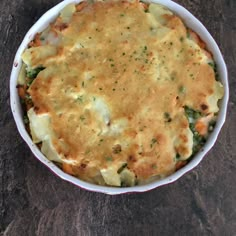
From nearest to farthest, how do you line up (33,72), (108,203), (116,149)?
1. (116,149)
2. (33,72)
3. (108,203)

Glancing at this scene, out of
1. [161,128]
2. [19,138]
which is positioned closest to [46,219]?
[19,138]

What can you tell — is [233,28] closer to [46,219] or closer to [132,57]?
[132,57]

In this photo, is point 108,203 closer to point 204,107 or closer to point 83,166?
point 83,166

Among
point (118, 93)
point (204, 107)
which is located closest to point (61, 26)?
point (118, 93)

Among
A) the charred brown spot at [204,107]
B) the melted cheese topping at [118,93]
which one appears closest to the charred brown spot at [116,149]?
the melted cheese topping at [118,93]

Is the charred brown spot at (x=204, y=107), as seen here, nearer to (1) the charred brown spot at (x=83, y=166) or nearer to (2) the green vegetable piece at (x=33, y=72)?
(1) the charred brown spot at (x=83, y=166)

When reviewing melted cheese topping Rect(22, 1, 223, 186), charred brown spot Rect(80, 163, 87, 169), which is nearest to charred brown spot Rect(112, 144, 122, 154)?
melted cheese topping Rect(22, 1, 223, 186)

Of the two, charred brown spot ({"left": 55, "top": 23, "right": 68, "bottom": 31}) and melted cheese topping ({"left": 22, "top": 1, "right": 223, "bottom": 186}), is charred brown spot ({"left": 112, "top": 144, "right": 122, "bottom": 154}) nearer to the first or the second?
melted cheese topping ({"left": 22, "top": 1, "right": 223, "bottom": 186})
